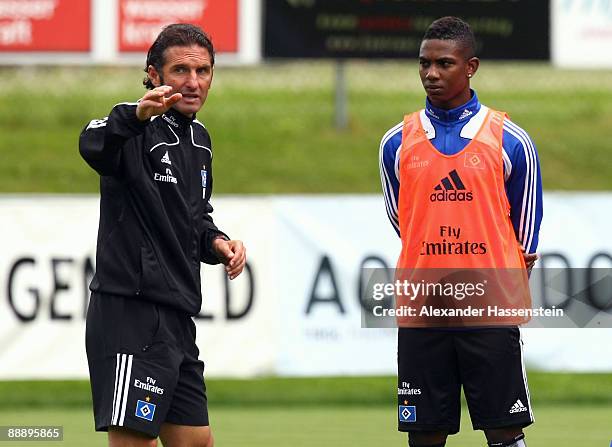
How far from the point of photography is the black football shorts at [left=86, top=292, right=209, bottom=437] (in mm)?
5117

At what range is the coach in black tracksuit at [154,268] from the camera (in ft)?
16.8

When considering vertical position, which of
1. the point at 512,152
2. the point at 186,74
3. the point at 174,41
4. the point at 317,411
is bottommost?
the point at 317,411

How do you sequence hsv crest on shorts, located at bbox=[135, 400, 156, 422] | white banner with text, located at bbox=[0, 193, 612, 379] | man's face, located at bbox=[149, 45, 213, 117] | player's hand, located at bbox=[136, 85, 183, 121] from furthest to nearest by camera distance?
white banner with text, located at bbox=[0, 193, 612, 379] → man's face, located at bbox=[149, 45, 213, 117] → hsv crest on shorts, located at bbox=[135, 400, 156, 422] → player's hand, located at bbox=[136, 85, 183, 121]

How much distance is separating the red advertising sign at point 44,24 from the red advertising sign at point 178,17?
1.34 ft

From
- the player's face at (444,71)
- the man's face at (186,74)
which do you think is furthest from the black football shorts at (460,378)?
the man's face at (186,74)

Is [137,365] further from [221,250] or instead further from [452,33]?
[452,33]

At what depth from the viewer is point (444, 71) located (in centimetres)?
583

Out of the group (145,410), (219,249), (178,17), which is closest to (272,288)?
(219,249)

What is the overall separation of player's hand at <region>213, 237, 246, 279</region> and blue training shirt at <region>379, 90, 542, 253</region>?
3.25 feet

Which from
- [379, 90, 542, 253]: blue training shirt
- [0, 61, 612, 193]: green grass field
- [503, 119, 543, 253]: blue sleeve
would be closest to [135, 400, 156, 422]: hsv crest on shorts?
[379, 90, 542, 253]: blue training shirt

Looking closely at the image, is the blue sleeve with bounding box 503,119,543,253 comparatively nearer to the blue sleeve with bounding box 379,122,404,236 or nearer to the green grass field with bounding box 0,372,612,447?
the blue sleeve with bounding box 379,122,404,236

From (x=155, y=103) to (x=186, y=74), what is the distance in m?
0.48

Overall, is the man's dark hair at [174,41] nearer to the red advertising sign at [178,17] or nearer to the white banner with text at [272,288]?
the white banner with text at [272,288]

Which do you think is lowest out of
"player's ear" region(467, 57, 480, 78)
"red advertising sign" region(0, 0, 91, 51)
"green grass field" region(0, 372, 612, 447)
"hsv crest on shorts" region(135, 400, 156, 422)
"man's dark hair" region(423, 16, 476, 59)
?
"green grass field" region(0, 372, 612, 447)
